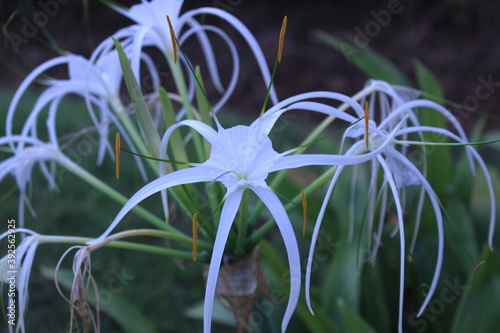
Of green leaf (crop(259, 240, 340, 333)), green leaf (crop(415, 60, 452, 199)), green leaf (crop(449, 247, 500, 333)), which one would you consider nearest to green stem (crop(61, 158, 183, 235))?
green leaf (crop(259, 240, 340, 333))

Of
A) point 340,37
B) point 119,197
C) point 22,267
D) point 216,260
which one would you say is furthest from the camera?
point 340,37

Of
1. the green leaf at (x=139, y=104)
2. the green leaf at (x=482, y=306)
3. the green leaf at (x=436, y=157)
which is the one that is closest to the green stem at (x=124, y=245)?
the green leaf at (x=139, y=104)

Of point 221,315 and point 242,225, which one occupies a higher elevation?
Result: point 242,225

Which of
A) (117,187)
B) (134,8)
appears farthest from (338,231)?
(117,187)

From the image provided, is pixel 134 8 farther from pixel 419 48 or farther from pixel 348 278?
pixel 419 48

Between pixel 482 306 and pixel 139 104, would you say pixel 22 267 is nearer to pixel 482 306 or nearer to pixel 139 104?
pixel 139 104

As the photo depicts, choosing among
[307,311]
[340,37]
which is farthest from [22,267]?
[340,37]

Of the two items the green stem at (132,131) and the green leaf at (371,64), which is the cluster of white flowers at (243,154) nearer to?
the green stem at (132,131)

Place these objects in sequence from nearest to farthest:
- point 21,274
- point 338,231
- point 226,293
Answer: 1. point 21,274
2. point 226,293
3. point 338,231
